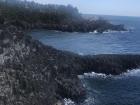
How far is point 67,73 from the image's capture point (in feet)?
156

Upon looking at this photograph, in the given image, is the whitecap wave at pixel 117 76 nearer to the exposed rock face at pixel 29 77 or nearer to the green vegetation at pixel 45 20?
the exposed rock face at pixel 29 77

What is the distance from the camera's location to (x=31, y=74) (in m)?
37.4

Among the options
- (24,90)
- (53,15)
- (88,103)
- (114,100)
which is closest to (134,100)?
(114,100)

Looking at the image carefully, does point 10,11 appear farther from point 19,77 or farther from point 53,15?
point 19,77

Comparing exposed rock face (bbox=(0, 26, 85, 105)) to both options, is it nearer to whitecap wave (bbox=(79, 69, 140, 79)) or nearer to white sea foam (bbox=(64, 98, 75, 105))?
white sea foam (bbox=(64, 98, 75, 105))

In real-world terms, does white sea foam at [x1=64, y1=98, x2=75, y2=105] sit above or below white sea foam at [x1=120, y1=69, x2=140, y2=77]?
above

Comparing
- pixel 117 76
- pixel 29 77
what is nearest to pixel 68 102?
pixel 29 77

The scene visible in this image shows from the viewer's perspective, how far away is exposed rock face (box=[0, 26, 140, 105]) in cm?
3497

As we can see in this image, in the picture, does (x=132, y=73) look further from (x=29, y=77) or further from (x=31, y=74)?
(x=29, y=77)

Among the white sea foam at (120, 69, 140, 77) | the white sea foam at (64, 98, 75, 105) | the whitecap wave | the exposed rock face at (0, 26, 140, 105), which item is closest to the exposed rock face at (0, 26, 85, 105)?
the exposed rock face at (0, 26, 140, 105)

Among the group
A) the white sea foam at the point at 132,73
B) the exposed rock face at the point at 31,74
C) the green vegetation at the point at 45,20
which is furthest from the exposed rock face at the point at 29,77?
the green vegetation at the point at 45,20

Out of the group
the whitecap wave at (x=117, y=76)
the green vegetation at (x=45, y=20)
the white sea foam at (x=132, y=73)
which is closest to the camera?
the whitecap wave at (x=117, y=76)

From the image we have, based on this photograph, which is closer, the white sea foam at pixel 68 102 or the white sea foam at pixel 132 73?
the white sea foam at pixel 68 102

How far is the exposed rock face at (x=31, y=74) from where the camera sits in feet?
115
